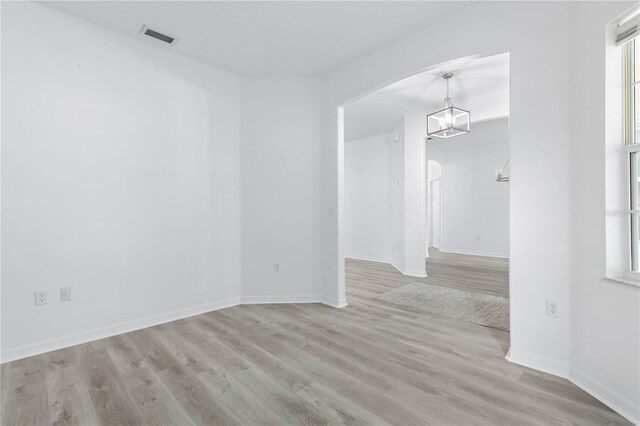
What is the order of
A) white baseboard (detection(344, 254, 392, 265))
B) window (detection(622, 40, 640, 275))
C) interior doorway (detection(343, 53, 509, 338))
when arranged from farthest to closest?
white baseboard (detection(344, 254, 392, 265)), interior doorway (detection(343, 53, 509, 338)), window (detection(622, 40, 640, 275))

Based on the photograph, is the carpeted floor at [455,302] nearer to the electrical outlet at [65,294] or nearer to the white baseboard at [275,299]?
the white baseboard at [275,299]

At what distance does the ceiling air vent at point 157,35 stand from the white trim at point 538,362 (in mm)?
4209

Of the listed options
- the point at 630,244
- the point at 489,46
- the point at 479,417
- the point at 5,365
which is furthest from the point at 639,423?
the point at 5,365

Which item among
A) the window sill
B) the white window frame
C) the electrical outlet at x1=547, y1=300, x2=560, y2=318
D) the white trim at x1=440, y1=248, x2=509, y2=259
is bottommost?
the white trim at x1=440, y1=248, x2=509, y2=259

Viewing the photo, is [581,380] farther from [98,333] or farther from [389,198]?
[389,198]

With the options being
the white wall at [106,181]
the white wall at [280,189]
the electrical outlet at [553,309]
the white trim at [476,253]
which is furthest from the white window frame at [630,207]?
the white trim at [476,253]

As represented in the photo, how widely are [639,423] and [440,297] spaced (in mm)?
2491

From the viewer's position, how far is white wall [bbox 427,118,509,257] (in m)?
7.61

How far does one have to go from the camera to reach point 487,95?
4.80 metres

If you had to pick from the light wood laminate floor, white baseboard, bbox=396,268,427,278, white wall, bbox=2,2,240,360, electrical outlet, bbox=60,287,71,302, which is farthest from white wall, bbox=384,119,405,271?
electrical outlet, bbox=60,287,71,302

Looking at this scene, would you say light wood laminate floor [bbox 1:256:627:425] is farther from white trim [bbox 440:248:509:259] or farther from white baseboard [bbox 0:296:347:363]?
white trim [bbox 440:248:509:259]

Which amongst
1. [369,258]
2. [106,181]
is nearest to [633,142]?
[106,181]

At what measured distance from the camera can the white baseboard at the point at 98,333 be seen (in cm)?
243

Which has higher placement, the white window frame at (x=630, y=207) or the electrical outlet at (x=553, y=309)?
the white window frame at (x=630, y=207)
